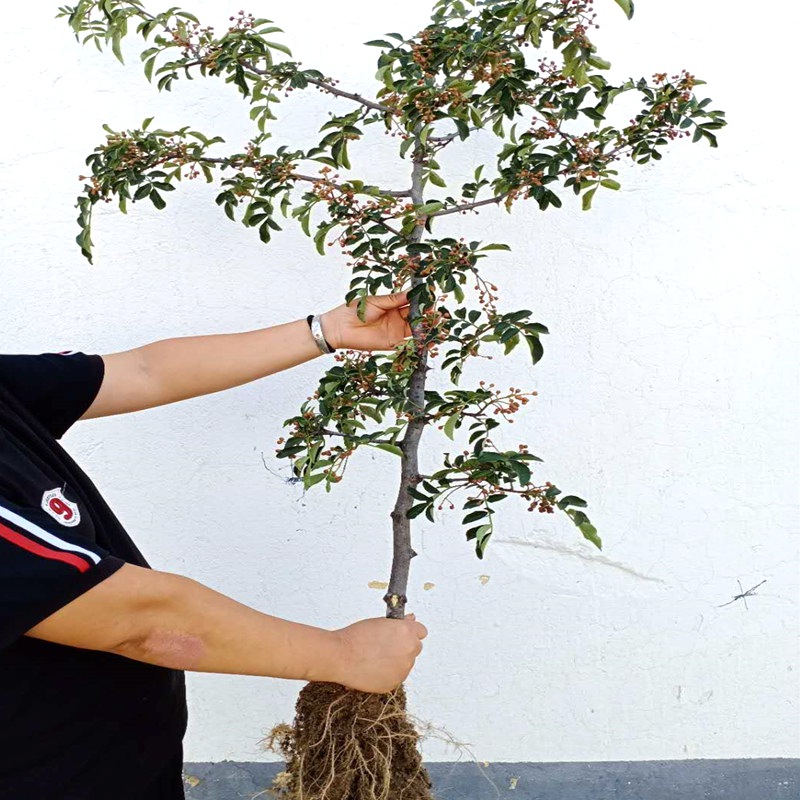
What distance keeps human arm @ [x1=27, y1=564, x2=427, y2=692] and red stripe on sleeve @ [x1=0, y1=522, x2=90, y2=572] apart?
0.12ft

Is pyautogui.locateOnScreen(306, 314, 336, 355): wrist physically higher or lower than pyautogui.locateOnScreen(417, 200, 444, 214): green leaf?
lower

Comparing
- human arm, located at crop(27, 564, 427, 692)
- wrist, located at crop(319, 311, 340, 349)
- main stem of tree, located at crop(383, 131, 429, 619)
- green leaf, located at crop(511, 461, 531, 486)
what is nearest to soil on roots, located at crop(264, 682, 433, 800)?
main stem of tree, located at crop(383, 131, 429, 619)

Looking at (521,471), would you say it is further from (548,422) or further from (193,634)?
(548,422)

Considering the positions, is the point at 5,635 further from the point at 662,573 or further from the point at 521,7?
the point at 662,573

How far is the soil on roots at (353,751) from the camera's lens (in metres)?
1.47

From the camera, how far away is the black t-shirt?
962 mm

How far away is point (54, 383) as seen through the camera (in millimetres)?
1468

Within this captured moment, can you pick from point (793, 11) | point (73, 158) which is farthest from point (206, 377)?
point (793, 11)

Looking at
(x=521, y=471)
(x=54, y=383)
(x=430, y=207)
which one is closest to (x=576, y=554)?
(x=521, y=471)

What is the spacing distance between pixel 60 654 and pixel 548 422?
132 centimetres

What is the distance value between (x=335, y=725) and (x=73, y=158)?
1417 millimetres

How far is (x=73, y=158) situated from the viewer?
7.20ft

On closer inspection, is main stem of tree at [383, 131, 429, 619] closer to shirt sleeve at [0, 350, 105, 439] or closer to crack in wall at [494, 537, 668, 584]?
shirt sleeve at [0, 350, 105, 439]

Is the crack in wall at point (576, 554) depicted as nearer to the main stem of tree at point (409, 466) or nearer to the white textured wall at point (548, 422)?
the white textured wall at point (548, 422)
